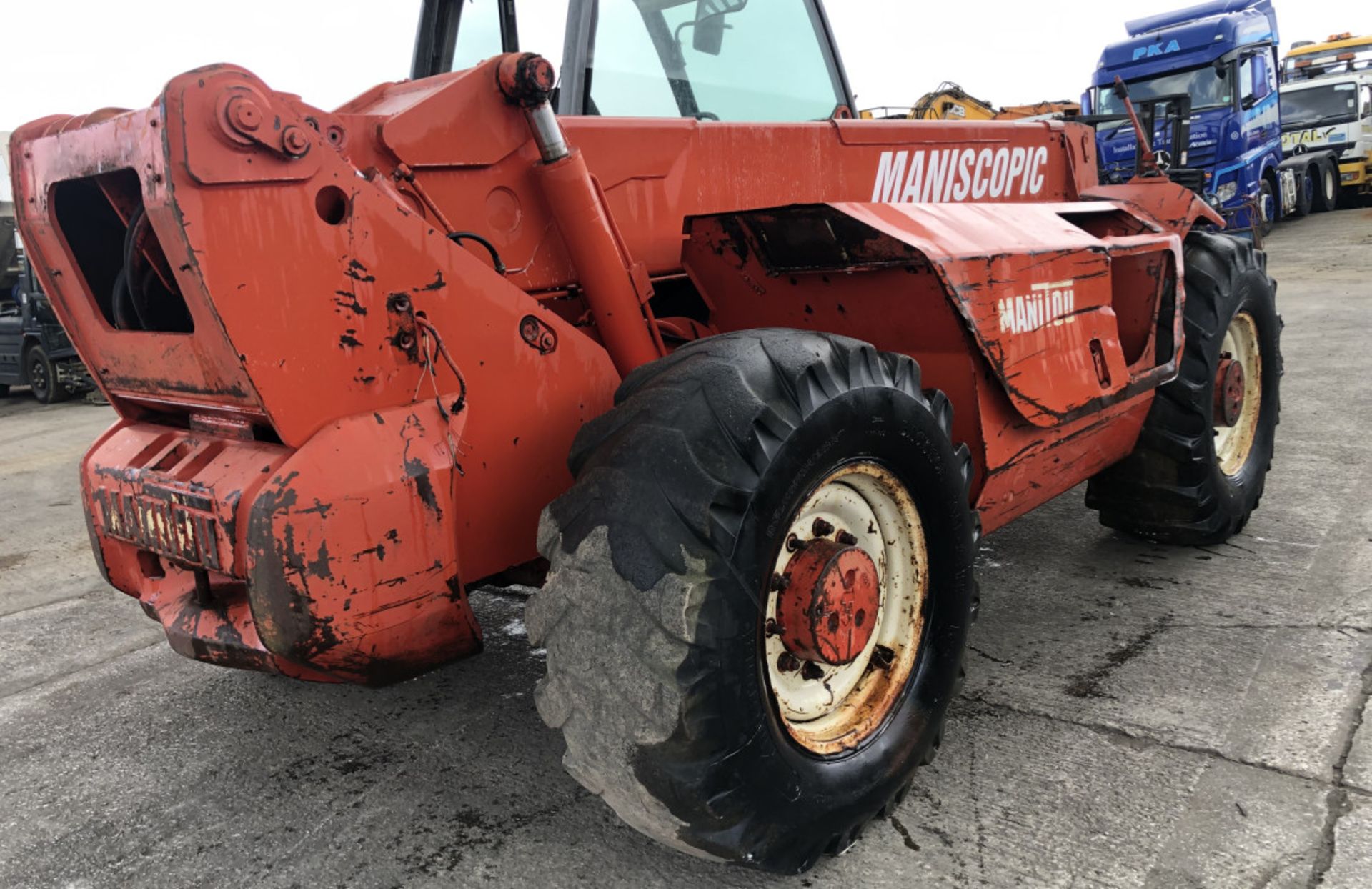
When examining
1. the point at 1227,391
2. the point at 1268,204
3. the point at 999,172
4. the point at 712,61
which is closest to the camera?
the point at 712,61

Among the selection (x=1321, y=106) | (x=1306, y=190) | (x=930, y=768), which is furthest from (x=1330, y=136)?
(x=930, y=768)

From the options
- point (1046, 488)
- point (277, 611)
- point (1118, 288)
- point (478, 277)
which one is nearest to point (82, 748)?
point (277, 611)

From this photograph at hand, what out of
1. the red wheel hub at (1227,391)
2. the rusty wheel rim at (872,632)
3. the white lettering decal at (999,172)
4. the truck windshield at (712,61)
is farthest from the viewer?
the red wheel hub at (1227,391)

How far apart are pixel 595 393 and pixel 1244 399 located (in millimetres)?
3647

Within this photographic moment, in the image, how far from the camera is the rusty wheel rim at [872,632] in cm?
259

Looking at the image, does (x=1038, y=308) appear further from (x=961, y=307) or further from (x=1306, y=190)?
(x=1306, y=190)

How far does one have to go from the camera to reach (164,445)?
2.64m

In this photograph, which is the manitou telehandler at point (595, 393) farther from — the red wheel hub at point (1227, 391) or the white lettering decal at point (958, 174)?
the red wheel hub at point (1227, 391)

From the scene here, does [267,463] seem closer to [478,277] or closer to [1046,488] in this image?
[478,277]

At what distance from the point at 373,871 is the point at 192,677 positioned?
65.2 inches

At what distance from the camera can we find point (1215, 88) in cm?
1827

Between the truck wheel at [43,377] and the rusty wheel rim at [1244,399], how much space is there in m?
14.0

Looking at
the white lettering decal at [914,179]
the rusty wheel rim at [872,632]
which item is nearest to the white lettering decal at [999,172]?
the white lettering decal at [914,179]

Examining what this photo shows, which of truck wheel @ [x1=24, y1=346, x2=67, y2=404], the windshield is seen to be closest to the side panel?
truck wheel @ [x1=24, y1=346, x2=67, y2=404]
